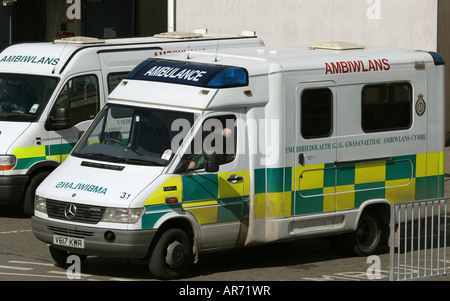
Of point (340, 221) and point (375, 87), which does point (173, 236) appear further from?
point (375, 87)

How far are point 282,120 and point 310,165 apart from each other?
0.68m

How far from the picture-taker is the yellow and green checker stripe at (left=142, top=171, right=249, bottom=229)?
1123cm

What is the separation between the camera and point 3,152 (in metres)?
15.1

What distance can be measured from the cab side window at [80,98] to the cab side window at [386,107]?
4484mm

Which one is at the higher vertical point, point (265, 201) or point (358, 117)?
point (358, 117)

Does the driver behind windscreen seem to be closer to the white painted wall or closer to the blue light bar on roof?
the blue light bar on roof

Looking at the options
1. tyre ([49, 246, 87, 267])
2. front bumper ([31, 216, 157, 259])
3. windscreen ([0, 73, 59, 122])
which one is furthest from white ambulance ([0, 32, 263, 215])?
front bumper ([31, 216, 157, 259])

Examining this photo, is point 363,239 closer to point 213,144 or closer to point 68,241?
point 213,144

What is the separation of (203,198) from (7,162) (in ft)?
14.6

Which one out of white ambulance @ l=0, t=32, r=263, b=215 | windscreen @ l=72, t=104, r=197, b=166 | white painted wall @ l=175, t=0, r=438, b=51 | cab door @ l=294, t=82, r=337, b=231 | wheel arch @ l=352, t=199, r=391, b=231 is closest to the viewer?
windscreen @ l=72, t=104, r=197, b=166

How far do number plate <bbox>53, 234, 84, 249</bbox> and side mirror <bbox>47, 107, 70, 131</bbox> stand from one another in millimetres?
3949

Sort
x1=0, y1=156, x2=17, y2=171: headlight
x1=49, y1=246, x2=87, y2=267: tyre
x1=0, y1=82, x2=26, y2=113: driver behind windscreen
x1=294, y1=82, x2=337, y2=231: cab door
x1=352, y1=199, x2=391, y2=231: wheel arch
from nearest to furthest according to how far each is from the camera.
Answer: x1=49, y1=246, x2=87, y2=267: tyre, x1=294, y1=82, x2=337, y2=231: cab door, x1=352, y1=199, x2=391, y2=231: wheel arch, x1=0, y1=156, x2=17, y2=171: headlight, x1=0, y1=82, x2=26, y2=113: driver behind windscreen

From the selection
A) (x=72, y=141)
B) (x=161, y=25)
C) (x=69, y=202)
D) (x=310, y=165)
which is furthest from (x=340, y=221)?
(x=161, y=25)
